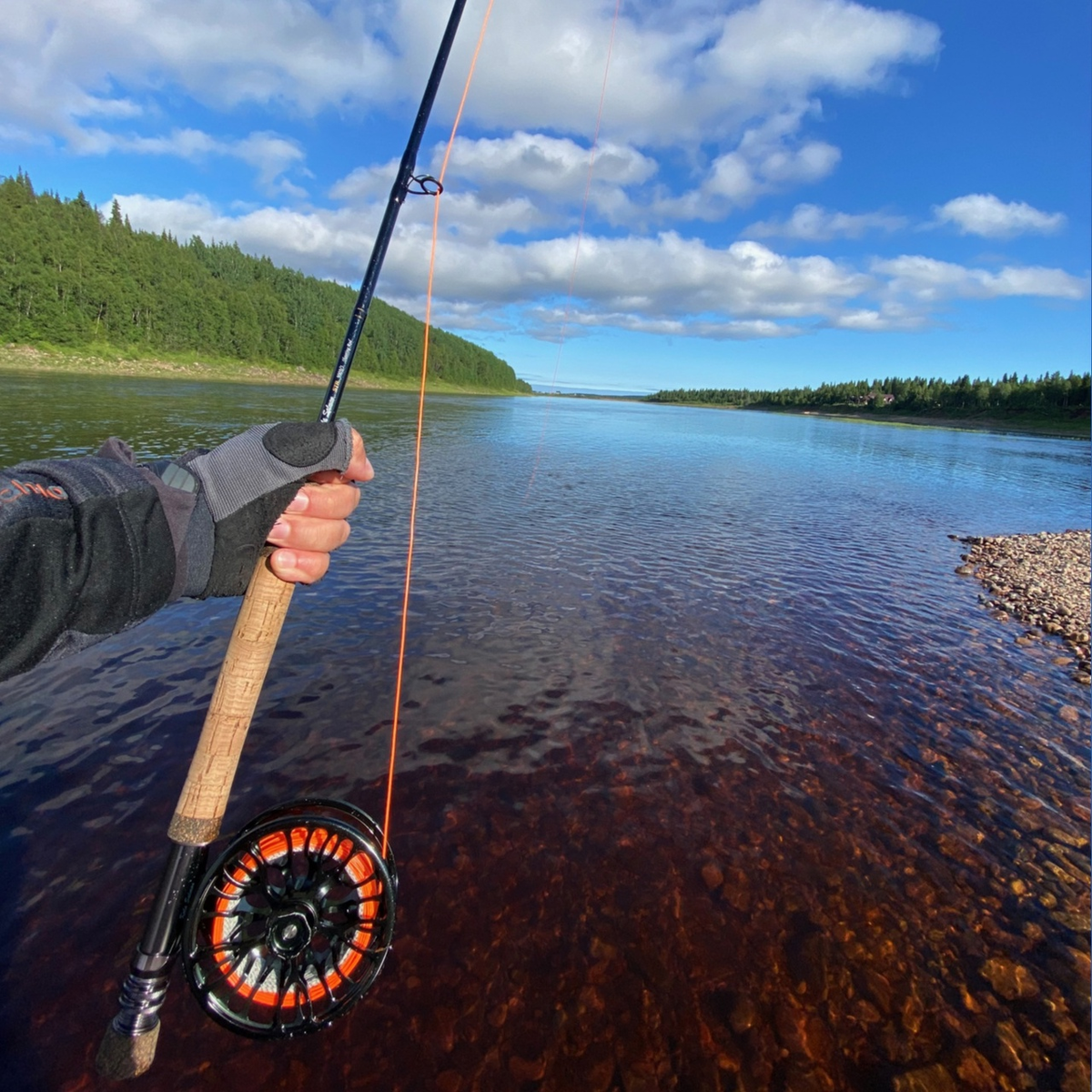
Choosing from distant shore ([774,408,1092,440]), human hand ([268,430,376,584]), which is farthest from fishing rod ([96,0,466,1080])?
distant shore ([774,408,1092,440])

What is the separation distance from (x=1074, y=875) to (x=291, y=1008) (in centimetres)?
669

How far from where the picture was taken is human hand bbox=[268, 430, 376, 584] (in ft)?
8.54

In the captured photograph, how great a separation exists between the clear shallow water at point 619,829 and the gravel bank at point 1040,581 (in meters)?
0.91

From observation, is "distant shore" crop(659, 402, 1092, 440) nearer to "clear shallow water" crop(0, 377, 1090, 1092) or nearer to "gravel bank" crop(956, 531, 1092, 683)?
"gravel bank" crop(956, 531, 1092, 683)

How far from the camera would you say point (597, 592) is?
1204 cm

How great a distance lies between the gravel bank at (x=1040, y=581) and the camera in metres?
11.3

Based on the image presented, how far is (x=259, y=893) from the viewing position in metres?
3.21

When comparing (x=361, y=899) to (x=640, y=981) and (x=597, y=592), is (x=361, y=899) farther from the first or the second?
(x=597, y=592)

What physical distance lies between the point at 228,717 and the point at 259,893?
1.10 m

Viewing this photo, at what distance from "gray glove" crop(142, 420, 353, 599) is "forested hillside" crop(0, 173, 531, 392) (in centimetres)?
11817

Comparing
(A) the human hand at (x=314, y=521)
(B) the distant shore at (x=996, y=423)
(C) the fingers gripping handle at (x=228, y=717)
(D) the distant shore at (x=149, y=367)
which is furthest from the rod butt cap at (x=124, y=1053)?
(B) the distant shore at (x=996, y=423)

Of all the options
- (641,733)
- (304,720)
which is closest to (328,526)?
(304,720)

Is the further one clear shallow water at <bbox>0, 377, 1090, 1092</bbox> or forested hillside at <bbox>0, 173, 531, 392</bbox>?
forested hillside at <bbox>0, 173, 531, 392</bbox>

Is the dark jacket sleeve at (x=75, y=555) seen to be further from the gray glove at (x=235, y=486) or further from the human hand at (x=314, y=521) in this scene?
the human hand at (x=314, y=521)
